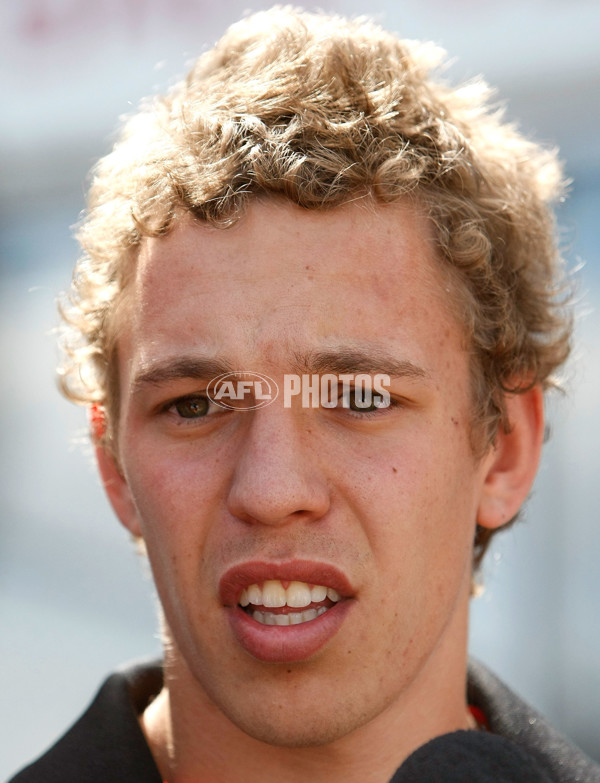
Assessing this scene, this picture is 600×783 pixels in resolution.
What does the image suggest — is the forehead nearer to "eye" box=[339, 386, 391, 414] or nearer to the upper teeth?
"eye" box=[339, 386, 391, 414]

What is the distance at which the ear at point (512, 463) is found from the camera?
1.98 metres

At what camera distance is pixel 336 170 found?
1.74 metres

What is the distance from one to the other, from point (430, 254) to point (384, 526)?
1.72 feet

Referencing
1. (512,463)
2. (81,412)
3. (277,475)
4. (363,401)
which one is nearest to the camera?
(277,475)

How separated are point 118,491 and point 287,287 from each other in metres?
0.65

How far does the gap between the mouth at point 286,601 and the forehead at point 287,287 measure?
371 mm

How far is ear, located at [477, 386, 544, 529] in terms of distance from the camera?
1982mm

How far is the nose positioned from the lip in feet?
0.27

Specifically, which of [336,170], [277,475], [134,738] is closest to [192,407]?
[277,475]

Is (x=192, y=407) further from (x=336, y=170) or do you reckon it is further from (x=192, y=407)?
(x=336, y=170)

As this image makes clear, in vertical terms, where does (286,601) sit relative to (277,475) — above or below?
below

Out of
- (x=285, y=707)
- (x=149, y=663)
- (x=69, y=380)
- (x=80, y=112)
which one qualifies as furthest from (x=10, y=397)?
(x=285, y=707)

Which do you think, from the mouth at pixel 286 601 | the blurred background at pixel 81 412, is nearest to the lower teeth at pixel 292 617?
the mouth at pixel 286 601

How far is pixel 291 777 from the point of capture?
1.78m
